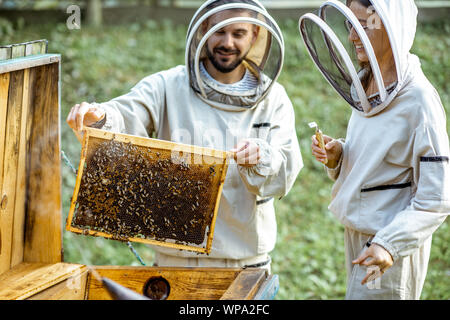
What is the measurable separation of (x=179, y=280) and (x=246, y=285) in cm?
42

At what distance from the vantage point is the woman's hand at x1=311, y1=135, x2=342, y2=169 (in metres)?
2.84

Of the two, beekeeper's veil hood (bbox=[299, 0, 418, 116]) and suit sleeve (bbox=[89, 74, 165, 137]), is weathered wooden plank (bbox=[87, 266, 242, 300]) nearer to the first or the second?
suit sleeve (bbox=[89, 74, 165, 137])

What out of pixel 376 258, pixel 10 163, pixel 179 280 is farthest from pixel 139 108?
pixel 376 258

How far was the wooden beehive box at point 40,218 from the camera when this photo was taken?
8.63ft

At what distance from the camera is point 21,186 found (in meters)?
2.89

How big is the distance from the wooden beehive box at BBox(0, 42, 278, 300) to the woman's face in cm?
129

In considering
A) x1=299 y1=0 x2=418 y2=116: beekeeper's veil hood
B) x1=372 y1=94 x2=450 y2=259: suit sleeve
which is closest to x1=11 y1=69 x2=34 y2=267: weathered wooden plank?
x1=299 y1=0 x2=418 y2=116: beekeeper's veil hood

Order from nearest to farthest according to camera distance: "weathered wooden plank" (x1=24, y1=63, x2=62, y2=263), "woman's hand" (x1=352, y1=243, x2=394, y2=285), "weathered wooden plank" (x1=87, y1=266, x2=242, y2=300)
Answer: "woman's hand" (x1=352, y1=243, x2=394, y2=285) → "weathered wooden plank" (x1=87, y1=266, x2=242, y2=300) → "weathered wooden plank" (x1=24, y1=63, x2=62, y2=263)

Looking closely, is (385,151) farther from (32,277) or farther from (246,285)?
(32,277)

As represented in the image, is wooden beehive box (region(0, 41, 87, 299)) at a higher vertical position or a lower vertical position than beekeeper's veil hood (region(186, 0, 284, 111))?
lower

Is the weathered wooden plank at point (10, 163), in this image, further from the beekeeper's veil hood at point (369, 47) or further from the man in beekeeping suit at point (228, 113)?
the beekeeper's veil hood at point (369, 47)

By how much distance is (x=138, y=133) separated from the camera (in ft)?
10.2

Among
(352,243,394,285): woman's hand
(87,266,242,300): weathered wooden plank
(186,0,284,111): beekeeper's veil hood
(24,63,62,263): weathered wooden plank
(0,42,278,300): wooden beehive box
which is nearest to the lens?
(352,243,394,285): woman's hand
